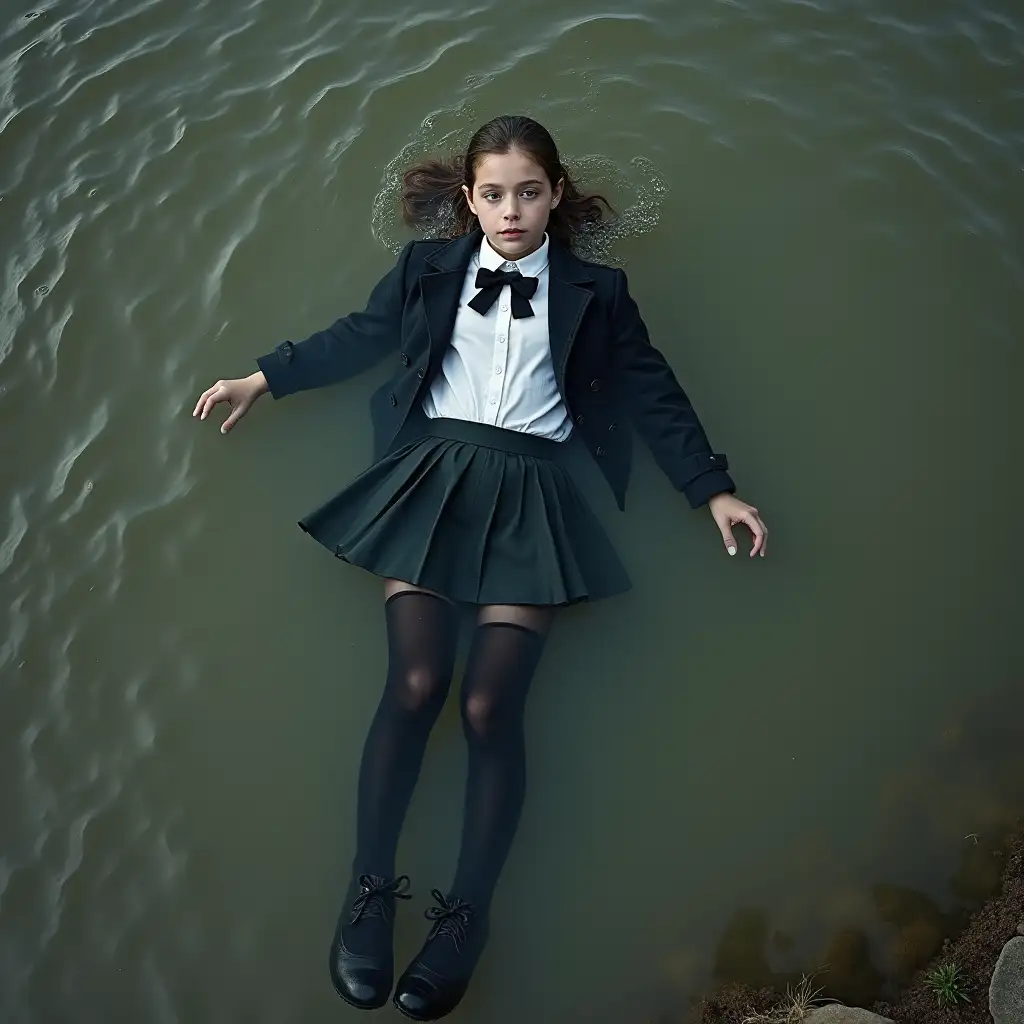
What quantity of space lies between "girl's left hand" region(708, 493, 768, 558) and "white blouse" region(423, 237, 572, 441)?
24.0 inches

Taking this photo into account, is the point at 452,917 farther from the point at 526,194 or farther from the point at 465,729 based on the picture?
the point at 526,194

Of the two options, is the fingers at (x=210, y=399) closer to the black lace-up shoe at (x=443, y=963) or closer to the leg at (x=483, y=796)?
the leg at (x=483, y=796)

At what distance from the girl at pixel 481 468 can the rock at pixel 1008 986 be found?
4.67 feet

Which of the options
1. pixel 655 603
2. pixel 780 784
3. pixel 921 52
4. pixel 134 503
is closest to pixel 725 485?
pixel 655 603

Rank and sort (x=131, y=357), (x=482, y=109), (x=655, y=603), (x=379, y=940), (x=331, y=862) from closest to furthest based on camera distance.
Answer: (x=379, y=940)
(x=331, y=862)
(x=655, y=603)
(x=131, y=357)
(x=482, y=109)

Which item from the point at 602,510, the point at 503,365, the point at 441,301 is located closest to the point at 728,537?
the point at 602,510

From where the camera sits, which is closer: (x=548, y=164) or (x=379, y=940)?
(x=379, y=940)

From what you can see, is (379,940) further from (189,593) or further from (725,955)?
(189,593)

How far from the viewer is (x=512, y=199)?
12.3ft

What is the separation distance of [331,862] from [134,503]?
1.59 metres

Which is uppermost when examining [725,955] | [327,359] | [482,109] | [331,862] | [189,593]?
[482,109]

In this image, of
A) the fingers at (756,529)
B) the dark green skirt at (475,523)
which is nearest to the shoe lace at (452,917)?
the dark green skirt at (475,523)

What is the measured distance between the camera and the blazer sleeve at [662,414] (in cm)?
390

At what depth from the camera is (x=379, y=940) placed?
3271 millimetres
